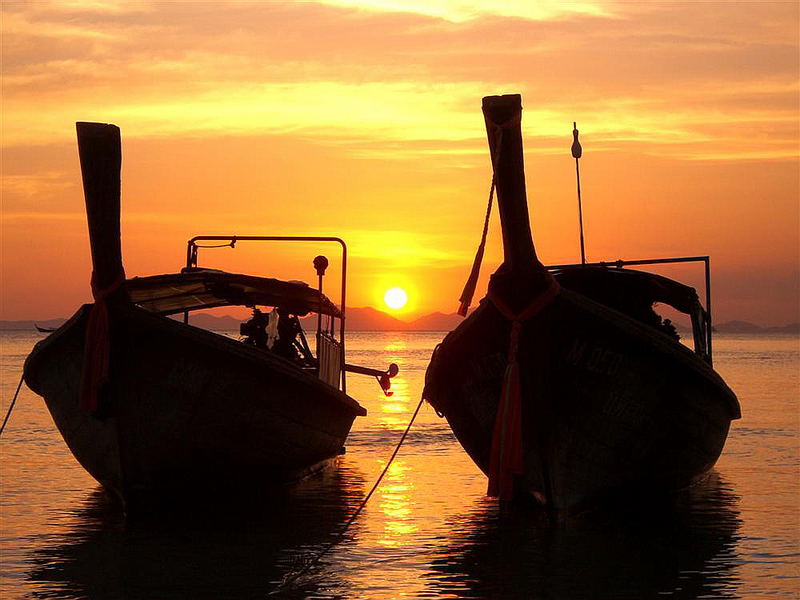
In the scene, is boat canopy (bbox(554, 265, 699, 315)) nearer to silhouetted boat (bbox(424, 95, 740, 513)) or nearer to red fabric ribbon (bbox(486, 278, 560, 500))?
silhouetted boat (bbox(424, 95, 740, 513))

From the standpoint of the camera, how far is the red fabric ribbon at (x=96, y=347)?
50.2 ft

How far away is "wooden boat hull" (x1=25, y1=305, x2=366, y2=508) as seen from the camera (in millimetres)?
15609

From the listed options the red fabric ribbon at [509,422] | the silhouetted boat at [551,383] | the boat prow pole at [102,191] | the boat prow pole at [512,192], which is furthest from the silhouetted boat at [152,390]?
the boat prow pole at [512,192]

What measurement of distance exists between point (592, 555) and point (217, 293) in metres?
8.22

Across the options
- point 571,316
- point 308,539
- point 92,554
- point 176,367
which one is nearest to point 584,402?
point 571,316

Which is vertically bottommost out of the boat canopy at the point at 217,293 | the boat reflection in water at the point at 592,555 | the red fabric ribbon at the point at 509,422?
the boat reflection in water at the point at 592,555

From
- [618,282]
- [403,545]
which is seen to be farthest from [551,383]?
[618,282]

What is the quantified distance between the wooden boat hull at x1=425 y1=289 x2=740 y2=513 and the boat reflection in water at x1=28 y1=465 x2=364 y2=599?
2473 millimetres

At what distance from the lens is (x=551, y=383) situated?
587 inches

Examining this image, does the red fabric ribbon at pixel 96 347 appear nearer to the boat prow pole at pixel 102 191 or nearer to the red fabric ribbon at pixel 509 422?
the boat prow pole at pixel 102 191

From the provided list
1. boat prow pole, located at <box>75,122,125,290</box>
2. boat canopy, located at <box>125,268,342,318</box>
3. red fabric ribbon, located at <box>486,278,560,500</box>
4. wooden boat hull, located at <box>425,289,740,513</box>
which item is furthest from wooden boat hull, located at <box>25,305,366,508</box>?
red fabric ribbon, located at <box>486,278,560,500</box>

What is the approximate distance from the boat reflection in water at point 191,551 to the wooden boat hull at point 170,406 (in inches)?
23.2

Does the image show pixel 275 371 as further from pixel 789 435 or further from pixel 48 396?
pixel 789 435

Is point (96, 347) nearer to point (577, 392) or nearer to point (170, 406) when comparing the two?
point (170, 406)
